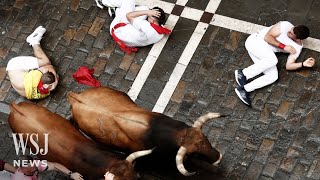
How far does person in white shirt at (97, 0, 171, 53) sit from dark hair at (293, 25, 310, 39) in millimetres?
2118

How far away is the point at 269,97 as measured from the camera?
9.31 metres

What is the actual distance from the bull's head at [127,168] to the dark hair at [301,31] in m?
3.12

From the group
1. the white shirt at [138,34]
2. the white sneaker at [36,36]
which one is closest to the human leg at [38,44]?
the white sneaker at [36,36]

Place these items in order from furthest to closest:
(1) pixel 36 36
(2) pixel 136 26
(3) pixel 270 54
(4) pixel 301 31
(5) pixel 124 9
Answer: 1. (1) pixel 36 36
2. (5) pixel 124 9
3. (2) pixel 136 26
4. (3) pixel 270 54
5. (4) pixel 301 31

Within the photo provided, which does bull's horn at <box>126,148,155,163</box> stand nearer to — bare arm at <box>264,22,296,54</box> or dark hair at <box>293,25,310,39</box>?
bare arm at <box>264,22,296,54</box>

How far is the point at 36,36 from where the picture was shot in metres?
10.6

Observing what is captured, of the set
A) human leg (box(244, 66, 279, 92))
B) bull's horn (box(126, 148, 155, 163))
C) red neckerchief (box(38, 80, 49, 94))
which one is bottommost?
red neckerchief (box(38, 80, 49, 94))

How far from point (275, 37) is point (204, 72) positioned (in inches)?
48.5

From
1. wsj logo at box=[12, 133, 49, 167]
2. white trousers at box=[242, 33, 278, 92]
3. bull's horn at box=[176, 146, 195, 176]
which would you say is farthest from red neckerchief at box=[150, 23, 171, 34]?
bull's horn at box=[176, 146, 195, 176]

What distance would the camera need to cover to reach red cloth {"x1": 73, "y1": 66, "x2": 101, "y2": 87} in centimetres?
1007

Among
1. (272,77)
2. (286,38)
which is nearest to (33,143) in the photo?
(272,77)

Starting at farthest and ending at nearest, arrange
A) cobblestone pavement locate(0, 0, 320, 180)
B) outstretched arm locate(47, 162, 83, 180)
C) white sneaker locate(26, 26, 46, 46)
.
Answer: white sneaker locate(26, 26, 46, 46) → cobblestone pavement locate(0, 0, 320, 180) → outstretched arm locate(47, 162, 83, 180)

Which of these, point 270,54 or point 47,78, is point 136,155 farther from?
point 270,54

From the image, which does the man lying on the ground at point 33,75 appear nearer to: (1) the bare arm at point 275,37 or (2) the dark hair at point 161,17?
(2) the dark hair at point 161,17
